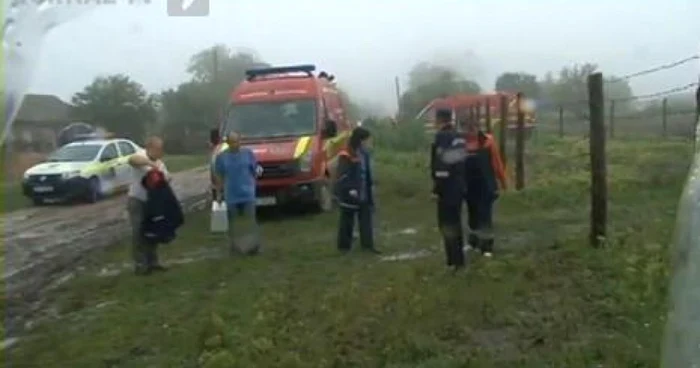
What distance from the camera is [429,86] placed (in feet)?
117

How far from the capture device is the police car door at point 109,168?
24219 millimetres

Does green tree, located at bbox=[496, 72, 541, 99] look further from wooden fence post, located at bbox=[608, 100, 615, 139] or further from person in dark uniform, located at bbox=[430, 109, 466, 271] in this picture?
person in dark uniform, located at bbox=[430, 109, 466, 271]

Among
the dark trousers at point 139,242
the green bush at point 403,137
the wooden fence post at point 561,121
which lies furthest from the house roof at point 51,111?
the dark trousers at point 139,242

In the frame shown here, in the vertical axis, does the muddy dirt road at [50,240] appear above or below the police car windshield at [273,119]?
below

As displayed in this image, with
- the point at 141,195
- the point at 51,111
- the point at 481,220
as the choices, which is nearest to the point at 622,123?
the point at 481,220

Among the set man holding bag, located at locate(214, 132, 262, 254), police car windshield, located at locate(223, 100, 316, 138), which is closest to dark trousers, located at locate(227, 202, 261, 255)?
man holding bag, located at locate(214, 132, 262, 254)

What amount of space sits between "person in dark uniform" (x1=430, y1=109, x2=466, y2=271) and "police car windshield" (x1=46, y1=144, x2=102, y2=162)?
16.2 m

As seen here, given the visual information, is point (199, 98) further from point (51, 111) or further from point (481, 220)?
point (481, 220)

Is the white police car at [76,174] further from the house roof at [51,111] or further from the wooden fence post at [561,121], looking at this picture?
the wooden fence post at [561,121]

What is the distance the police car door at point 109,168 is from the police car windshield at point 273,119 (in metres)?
8.07

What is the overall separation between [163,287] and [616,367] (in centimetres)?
529

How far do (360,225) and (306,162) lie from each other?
4.62 meters

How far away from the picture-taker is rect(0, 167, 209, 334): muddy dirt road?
36.2ft

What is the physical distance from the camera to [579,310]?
24.1ft
